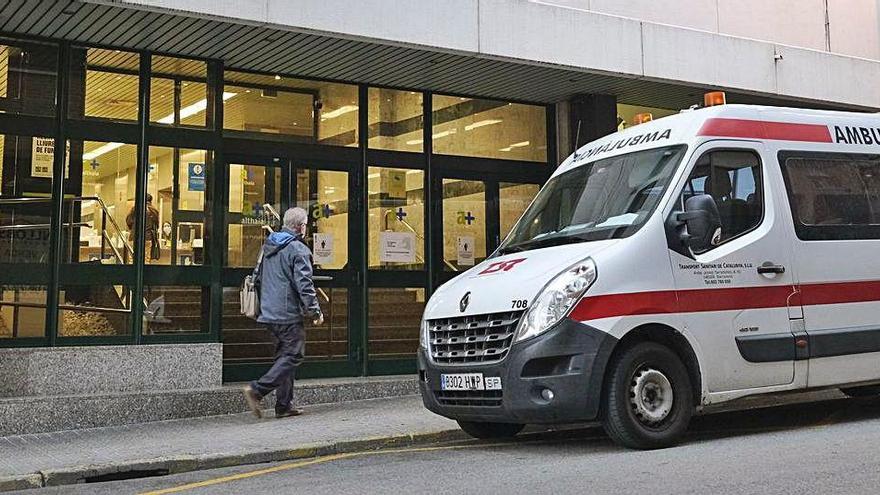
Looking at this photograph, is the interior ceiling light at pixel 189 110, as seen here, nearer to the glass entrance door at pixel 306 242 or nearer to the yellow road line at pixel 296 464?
the glass entrance door at pixel 306 242

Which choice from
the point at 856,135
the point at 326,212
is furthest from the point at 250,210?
the point at 856,135

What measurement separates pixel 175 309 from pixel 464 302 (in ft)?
14.7

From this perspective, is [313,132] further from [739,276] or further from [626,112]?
[739,276]

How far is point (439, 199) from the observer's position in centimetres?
1199

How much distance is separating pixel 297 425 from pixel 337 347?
287cm

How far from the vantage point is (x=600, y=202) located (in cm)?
721

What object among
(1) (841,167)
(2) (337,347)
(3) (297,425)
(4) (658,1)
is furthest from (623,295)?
(4) (658,1)

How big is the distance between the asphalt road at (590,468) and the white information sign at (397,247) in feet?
14.4

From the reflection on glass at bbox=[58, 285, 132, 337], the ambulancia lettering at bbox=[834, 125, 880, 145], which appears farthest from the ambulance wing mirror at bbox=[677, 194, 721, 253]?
the reflection on glass at bbox=[58, 285, 132, 337]

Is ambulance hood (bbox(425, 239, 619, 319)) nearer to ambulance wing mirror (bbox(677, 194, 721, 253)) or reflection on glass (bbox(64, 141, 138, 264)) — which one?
ambulance wing mirror (bbox(677, 194, 721, 253))

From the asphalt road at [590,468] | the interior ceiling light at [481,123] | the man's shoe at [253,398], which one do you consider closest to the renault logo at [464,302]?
the asphalt road at [590,468]

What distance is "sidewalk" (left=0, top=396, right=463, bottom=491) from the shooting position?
6805mm

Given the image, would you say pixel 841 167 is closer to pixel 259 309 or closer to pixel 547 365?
pixel 547 365

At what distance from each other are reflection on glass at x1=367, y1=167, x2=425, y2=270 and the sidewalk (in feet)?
8.97
